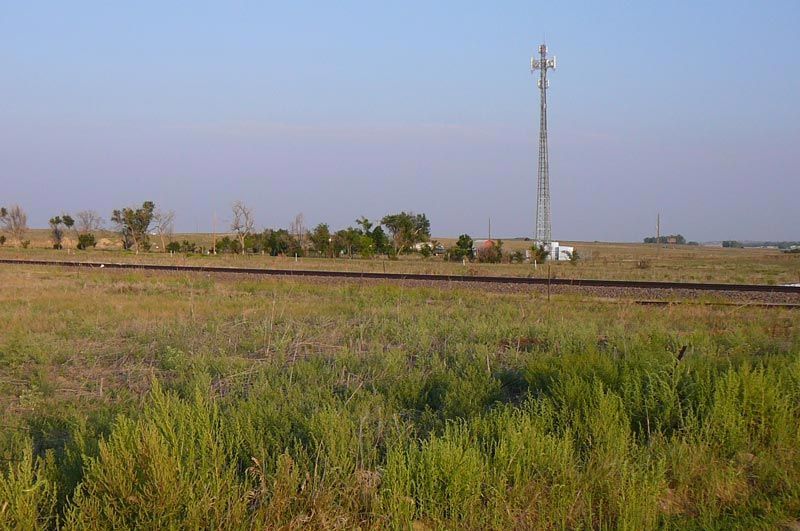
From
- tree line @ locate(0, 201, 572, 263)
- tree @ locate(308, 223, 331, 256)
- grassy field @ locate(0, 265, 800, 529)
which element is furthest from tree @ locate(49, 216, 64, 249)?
grassy field @ locate(0, 265, 800, 529)

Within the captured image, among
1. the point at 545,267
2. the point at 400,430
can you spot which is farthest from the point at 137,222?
the point at 400,430

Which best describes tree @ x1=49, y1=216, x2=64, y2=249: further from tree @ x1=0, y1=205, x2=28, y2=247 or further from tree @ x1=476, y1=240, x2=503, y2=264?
tree @ x1=476, y1=240, x2=503, y2=264

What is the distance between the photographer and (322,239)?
225 ft

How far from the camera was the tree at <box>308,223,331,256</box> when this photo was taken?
68250 mm

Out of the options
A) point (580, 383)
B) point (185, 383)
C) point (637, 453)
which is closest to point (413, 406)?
point (580, 383)

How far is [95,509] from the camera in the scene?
4703 millimetres

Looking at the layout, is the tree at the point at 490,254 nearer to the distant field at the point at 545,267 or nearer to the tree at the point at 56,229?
the distant field at the point at 545,267

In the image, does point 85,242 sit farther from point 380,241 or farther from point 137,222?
point 380,241

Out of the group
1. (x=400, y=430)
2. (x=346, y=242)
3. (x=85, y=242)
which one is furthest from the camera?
(x=85, y=242)

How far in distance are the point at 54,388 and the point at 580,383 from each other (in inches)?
282

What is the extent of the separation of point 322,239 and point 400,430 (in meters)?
62.4

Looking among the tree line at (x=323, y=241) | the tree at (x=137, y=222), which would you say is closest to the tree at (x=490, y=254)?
the tree line at (x=323, y=241)

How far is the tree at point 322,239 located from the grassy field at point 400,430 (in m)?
54.4

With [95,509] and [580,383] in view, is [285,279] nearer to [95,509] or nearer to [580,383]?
[580,383]
